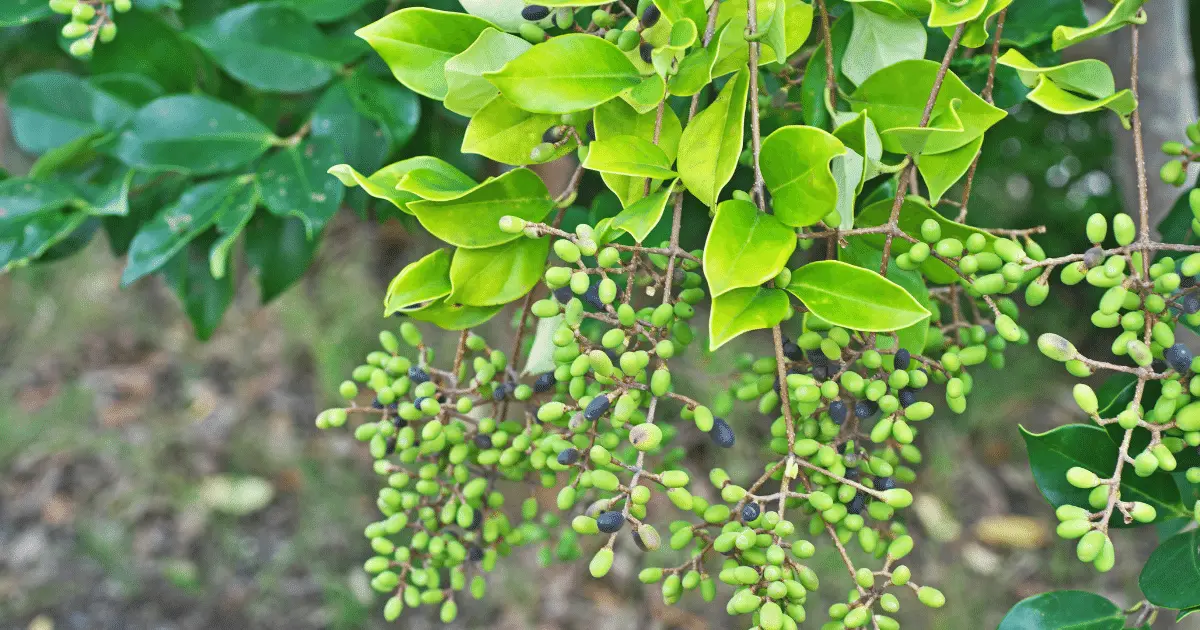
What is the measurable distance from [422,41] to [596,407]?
24 centimetres

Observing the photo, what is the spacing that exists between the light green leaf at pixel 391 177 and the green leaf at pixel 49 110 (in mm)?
475

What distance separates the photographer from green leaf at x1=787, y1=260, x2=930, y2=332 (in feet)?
1.37

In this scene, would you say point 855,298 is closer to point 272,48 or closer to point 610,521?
point 610,521

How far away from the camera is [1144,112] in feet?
2.86

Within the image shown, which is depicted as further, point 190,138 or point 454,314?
point 190,138

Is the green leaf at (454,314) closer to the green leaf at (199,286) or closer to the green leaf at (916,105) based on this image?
the green leaf at (916,105)

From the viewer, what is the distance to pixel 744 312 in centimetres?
43

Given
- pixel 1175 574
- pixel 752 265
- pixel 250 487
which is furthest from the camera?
pixel 250 487

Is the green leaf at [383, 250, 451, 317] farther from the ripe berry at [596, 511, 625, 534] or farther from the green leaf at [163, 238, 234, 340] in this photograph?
the green leaf at [163, 238, 234, 340]

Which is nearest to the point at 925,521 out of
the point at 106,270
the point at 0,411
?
the point at 0,411

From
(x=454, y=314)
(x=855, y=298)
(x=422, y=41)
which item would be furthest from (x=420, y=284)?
(x=855, y=298)

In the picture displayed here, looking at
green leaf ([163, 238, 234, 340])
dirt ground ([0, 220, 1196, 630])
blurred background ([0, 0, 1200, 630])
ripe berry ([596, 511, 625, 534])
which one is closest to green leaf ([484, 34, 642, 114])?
ripe berry ([596, 511, 625, 534])

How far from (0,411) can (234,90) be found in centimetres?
193

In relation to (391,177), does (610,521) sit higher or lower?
lower
